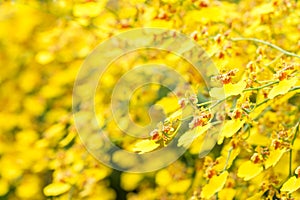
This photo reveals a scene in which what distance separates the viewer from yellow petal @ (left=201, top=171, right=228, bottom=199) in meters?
1.15

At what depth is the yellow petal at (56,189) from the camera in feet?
4.98

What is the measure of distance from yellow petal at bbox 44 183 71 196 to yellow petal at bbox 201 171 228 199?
50 cm

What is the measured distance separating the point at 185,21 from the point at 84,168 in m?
0.53

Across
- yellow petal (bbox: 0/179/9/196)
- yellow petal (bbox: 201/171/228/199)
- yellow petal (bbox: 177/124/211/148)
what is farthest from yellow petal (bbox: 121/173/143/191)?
yellow petal (bbox: 177/124/211/148)

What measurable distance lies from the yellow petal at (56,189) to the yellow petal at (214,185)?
1.63ft

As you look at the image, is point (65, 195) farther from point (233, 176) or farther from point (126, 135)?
point (233, 176)

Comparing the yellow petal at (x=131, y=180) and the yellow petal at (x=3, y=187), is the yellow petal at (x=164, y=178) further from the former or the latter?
the yellow petal at (x=3, y=187)

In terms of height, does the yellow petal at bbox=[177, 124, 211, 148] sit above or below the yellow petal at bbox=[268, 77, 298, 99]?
below

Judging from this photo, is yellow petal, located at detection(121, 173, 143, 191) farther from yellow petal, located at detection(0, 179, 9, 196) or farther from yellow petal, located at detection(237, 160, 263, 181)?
yellow petal, located at detection(237, 160, 263, 181)

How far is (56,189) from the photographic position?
153 cm

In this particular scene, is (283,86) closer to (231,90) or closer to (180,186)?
(231,90)

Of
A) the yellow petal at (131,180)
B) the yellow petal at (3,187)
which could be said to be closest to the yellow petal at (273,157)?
the yellow petal at (131,180)

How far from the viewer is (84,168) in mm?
1689

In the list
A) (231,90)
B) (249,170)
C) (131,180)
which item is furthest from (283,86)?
(131,180)
